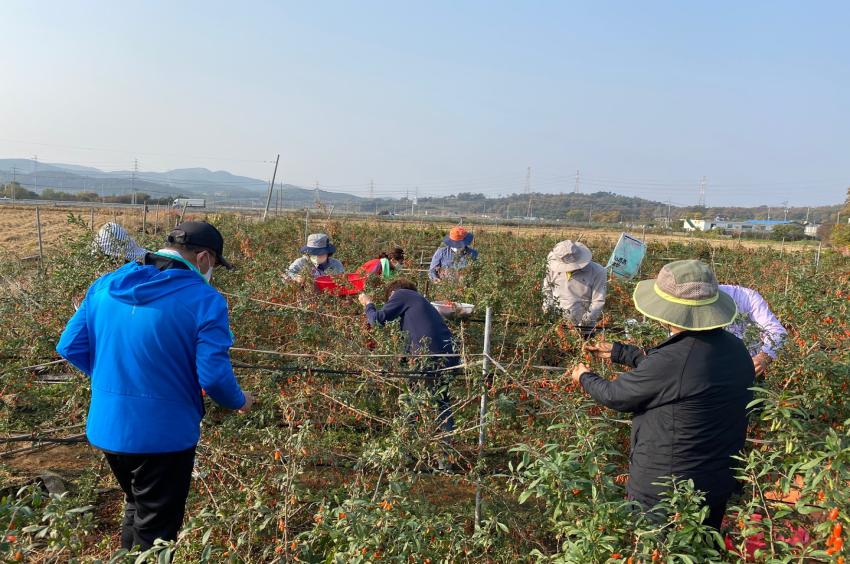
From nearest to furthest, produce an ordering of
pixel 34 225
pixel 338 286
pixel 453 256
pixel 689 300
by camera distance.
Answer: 1. pixel 689 300
2. pixel 338 286
3. pixel 453 256
4. pixel 34 225

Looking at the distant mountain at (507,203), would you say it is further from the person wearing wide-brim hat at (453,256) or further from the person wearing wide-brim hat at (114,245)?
the person wearing wide-brim hat at (114,245)

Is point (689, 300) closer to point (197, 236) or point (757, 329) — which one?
point (757, 329)

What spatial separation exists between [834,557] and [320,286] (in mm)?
3610

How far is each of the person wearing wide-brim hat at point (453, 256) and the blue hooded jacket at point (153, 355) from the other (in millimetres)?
3580

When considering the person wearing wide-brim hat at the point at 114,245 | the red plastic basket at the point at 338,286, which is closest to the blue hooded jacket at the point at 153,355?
the person wearing wide-brim hat at the point at 114,245

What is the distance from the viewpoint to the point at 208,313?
203 centimetres

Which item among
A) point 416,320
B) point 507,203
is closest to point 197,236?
point 416,320

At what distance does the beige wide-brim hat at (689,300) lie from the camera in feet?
6.38

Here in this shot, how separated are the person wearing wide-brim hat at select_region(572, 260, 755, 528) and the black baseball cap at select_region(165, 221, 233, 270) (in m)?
1.60

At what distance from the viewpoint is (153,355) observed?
6.61 feet

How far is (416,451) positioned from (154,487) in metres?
1.01

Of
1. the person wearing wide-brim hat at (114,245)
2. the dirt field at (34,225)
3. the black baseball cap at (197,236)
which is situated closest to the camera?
the black baseball cap at (197,236)

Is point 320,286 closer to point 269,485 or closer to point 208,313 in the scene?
point 269,485

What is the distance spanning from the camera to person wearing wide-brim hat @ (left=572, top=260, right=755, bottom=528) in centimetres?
191
